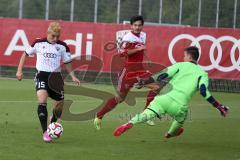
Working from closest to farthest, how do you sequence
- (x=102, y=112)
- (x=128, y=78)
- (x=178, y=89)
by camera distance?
1. (x=178, y=89)
2. (x=102, y=112)
3. (x=128, y=78)

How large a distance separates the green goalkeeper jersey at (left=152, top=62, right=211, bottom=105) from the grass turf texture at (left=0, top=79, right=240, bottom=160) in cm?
92

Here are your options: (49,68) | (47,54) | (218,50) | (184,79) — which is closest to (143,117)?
(184,79)

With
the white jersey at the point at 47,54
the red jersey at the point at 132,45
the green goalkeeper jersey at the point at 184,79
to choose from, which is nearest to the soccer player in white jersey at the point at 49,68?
the white jersey at the point at 47,54

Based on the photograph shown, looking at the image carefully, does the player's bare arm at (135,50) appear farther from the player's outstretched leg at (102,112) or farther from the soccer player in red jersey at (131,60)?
the player's outstretched leg at (102,112)

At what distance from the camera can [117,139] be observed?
12.5 meters

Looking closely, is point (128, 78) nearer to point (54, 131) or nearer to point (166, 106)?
point (54, 131)

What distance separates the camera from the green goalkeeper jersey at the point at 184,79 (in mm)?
11195

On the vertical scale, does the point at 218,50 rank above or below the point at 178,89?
above

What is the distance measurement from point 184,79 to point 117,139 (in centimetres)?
196

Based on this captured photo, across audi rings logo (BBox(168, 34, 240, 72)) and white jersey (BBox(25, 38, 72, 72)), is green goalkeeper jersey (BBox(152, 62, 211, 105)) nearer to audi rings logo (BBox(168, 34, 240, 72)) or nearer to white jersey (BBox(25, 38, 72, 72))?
white jersey (BBox(25, 38, 72, 72))

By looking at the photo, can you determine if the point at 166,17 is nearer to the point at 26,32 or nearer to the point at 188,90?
the point at 26,32

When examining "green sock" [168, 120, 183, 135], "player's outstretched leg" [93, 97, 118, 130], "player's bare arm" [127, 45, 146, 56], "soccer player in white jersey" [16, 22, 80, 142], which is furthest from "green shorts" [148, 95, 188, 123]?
"player's bare arm" [127, 45, 146, 56]

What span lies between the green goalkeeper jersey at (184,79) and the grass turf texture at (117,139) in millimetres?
921

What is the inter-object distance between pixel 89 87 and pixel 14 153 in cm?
1568
